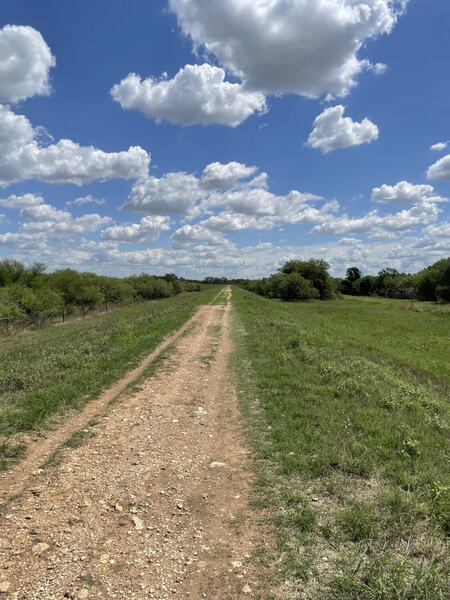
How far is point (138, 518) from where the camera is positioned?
190 inches

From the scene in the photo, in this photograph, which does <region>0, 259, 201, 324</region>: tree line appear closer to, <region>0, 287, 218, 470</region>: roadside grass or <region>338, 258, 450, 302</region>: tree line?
<region>0, 287, 218, 470</region>: roadside grass

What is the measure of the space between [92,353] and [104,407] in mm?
6906

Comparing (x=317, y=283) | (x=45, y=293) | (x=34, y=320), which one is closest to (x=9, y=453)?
(x=34, y=320)

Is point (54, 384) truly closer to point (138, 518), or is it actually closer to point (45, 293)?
point (138, 518)

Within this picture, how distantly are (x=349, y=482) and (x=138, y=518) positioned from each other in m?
3.47

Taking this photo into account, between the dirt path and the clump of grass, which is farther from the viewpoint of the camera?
the clump of grass

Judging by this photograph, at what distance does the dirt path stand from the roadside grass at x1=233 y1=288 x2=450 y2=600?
517 millimetres

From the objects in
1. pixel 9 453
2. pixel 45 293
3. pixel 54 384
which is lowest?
pixel 9 453

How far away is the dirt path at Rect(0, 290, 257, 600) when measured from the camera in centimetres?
374

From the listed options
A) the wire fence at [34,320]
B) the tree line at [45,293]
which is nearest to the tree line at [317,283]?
the tree line at [45,293]

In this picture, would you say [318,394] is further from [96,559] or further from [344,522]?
[96,559]

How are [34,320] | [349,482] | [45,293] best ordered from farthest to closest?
[45,293]
[34,320]
[349,482]

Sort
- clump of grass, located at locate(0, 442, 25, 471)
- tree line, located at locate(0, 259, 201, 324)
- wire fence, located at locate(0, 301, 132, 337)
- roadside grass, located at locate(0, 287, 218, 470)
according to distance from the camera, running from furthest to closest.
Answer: tree line, located at locate(0, 259, 201, 324) → wire fence, located at locate(0, 301, 132, 337) → roadside grass, located at locate(0, 287, 218, 470) → clump of grass, located at locate(0, 442, 25, 471)

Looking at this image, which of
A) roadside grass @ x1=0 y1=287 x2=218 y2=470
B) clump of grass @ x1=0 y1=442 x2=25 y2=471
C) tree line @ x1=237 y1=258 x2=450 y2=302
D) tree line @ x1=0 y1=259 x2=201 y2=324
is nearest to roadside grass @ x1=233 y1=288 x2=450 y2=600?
clump of grass @ x1=0 y1=442 x2=25 y2=471
